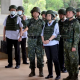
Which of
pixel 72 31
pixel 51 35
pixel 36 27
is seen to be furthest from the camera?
pixel 36 27

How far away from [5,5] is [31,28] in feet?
10.6

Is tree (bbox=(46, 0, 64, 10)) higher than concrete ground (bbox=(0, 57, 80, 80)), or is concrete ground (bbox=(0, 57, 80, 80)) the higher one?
tree (bbox=(46, 0, 64, 10))

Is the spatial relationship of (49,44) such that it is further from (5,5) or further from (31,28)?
(5,5)

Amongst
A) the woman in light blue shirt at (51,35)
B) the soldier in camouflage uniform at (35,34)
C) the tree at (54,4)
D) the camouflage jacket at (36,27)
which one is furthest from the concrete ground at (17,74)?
the tree at (54,4)

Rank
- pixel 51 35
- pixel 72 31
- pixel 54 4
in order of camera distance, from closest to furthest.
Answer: pixel 72 31 → pixel 51 35 → pixel 54 4

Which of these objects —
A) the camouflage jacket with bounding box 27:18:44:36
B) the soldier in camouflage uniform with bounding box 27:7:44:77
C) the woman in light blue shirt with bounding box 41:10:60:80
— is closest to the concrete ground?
the soldier in camouflage uniform with bounding box 27:7:44:77

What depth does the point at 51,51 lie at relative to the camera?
3691mm

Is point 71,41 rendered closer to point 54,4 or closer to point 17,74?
point 17,74

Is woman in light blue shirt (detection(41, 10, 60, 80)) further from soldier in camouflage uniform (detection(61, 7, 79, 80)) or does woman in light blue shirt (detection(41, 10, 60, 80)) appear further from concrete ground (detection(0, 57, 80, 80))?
concrete ground (detection(0, 57, 80, 80))

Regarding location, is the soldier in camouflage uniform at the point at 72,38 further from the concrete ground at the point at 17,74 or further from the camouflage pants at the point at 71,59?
A: the concrete ground at the point at 17,74

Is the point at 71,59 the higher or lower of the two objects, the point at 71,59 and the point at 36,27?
the lower

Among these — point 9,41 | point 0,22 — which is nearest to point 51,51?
point 9,41

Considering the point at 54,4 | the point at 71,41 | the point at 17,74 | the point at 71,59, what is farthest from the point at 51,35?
the point at 54,4

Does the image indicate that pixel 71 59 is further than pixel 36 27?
No
